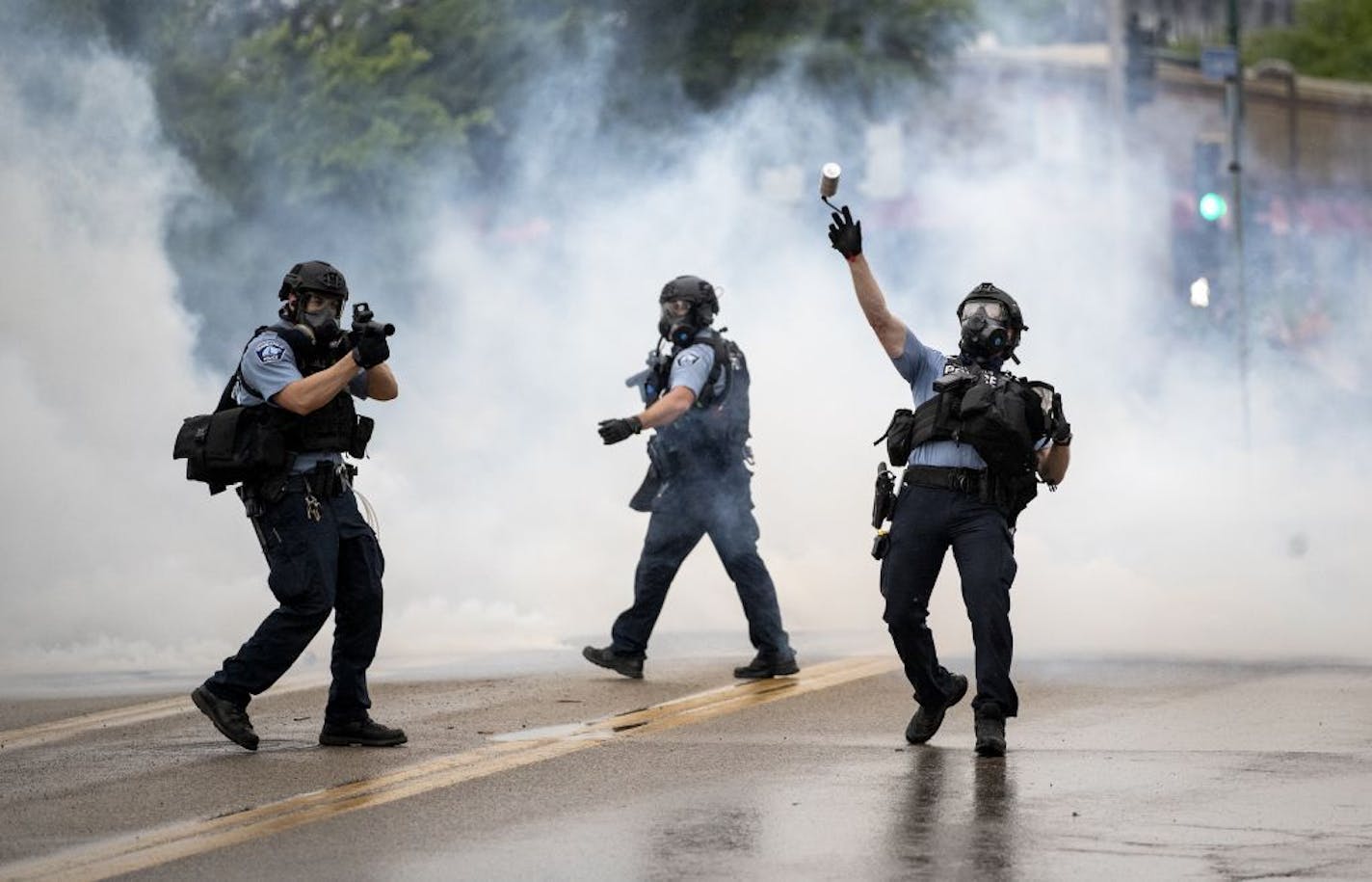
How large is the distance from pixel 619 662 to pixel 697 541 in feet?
1.95

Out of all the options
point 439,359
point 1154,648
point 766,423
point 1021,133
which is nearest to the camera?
point 1154,648

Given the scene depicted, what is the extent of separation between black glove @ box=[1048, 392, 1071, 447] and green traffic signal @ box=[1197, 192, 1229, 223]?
Answer: 13.7 m

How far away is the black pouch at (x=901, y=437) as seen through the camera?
8648mm

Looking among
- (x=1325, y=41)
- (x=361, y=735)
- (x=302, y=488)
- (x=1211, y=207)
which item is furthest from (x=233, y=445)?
(x=1325, y=41)

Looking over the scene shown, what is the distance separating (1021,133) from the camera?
987 inches

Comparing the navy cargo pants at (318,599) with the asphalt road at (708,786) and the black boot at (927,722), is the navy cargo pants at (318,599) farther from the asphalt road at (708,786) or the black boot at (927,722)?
the black boot at (927,722)

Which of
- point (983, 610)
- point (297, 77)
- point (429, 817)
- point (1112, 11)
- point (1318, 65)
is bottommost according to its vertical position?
point (429, 817)

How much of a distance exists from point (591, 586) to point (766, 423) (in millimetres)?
2975

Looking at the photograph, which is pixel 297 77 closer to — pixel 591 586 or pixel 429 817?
pixel 591 586

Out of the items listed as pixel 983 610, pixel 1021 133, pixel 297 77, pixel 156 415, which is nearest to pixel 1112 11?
pixel 1021 133

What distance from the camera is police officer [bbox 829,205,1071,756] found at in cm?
851

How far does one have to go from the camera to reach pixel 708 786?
7.89 m

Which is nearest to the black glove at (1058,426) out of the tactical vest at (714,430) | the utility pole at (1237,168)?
the tactical vest at (714,430)

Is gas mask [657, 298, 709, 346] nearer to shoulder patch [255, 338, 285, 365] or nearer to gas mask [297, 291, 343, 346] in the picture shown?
gas mask [297, 291, 343, 346]
